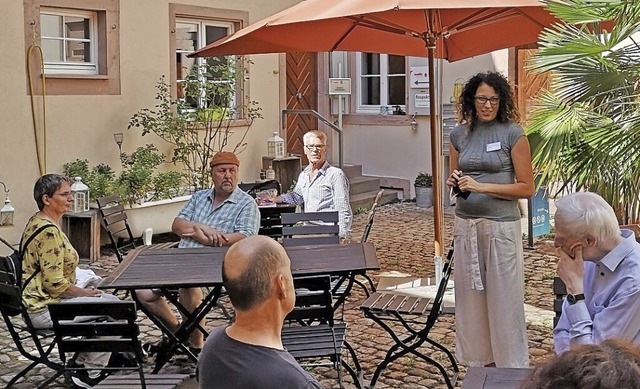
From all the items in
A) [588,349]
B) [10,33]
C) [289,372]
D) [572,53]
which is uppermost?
[10,33]

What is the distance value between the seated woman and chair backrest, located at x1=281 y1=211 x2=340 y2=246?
66.6 inches

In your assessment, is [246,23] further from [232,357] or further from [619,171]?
[232,357]

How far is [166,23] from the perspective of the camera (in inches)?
420

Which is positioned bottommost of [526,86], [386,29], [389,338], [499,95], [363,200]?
[389,338]

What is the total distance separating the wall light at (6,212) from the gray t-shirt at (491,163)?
546 centimetres

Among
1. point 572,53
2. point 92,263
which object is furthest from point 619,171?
point 92,263

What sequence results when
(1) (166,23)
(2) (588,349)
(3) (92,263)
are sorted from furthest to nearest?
(1) (166,23) < (3) (92,263) < (2) (588,349)

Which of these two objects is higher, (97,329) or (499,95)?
(499,95)

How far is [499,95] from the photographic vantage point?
4.78 metres

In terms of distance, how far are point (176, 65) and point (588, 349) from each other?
9.92 m

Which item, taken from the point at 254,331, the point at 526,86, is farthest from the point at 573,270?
the point at 526,86

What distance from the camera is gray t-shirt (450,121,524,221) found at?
15.6 feet

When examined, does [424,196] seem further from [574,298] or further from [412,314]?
[574,298]

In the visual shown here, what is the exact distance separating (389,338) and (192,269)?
1725 millimetres
